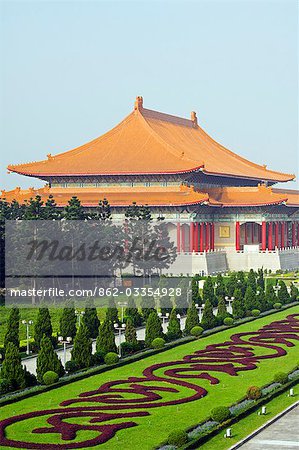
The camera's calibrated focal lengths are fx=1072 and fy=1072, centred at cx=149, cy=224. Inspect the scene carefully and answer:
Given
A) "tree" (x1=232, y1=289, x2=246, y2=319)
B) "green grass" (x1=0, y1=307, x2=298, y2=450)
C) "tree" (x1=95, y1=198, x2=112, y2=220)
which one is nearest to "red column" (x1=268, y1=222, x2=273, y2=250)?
"tree" (x1=95, y1=198, x2=112, y2=220)

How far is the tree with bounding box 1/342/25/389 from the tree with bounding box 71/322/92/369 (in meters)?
4.35

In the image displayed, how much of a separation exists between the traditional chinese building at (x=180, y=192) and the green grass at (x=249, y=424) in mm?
46569

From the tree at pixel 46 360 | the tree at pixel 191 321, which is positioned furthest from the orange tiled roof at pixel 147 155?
the tree at pixel 46 360

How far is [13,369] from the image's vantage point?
36.4m

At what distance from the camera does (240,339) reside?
162 ft

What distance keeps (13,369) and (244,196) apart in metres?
53.9

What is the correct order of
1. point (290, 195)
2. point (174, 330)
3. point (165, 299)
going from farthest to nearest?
point (290, 195)
point (165, 299)
point (174, 330)

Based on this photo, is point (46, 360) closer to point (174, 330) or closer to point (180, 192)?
point (174, 330)

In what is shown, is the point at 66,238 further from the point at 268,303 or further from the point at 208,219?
the point at 208,219

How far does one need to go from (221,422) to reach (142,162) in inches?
2225

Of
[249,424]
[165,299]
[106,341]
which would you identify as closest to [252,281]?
[165,299]

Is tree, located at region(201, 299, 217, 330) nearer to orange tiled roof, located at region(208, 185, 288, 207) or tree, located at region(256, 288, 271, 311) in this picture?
tree, located at region(256, 288, 271, 311)

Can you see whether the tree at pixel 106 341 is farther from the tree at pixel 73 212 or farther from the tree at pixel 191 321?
the tree at pixel 73 212

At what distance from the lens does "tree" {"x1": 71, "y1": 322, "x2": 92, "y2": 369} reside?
4066 cm
